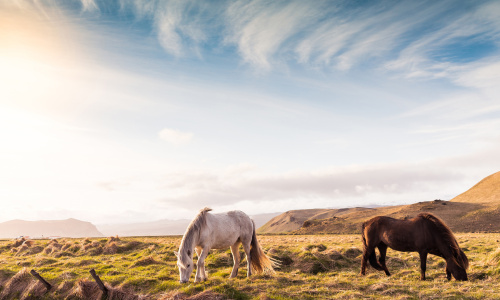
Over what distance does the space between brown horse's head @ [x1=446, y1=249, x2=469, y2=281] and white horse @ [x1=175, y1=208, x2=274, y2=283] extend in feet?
21.9

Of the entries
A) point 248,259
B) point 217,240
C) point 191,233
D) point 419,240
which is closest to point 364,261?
point 419,240

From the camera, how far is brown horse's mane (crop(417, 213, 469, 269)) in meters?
10.8

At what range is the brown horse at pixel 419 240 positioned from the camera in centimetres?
1088

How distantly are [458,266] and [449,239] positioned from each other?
3.03 feet

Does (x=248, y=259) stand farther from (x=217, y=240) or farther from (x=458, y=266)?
(x=458, y=266)

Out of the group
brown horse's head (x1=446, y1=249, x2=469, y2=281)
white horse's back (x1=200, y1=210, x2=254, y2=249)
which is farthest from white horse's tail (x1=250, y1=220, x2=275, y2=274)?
brown horse's head (x1=446, y1=249, x2=469, y2=281)

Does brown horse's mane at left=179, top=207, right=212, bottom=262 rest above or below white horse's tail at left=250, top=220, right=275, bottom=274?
above

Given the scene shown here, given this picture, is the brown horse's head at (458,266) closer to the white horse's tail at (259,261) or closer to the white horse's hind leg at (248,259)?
the white horse's tail at (259,261)

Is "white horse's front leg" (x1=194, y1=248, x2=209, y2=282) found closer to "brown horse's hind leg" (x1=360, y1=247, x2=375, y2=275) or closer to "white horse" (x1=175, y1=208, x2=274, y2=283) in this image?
"white horse" (x1=175, y1=208, x2=274, y2=283)

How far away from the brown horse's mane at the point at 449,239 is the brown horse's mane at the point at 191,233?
8623 mm

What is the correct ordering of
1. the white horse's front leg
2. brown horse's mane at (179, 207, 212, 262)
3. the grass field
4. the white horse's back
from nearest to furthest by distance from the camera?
→ the grass field < brown horse's mane at (179, 207, 212, 262) < the white horse's front leg < the white horse's back

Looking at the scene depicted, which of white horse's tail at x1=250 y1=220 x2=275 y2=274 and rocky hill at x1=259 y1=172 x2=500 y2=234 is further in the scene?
rocky hill at x1=259 y1=172 x2=500 y2=234

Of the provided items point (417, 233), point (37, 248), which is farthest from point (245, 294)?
point (37, 248)

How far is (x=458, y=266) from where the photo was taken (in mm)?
Result: 10727
